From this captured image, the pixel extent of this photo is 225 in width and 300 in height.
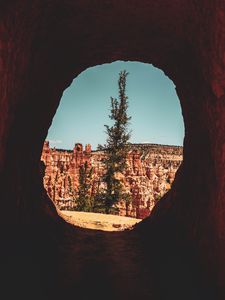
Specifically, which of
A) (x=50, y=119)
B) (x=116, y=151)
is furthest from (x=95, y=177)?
(x=50, y=119)

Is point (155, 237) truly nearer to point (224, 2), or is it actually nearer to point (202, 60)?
point (202, 60)

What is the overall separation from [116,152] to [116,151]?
0.11m

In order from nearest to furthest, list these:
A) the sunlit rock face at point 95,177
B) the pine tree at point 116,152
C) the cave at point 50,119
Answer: the cave at point 50,119 < the pine tree at point 116,152 < the sunlit rock face at point 95,177

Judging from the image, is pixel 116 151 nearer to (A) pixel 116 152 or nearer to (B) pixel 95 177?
(A) pixel 116 152

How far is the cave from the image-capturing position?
164 inches

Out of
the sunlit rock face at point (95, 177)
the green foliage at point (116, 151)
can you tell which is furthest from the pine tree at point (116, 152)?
the sunlit rock face at point (95, 177)

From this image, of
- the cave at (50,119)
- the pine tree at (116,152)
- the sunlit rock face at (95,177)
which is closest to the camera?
the cave at (50,119)

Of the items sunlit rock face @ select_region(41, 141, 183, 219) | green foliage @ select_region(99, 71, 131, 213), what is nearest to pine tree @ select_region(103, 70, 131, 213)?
green foliage @ select_region(99, 71, 131, 213)

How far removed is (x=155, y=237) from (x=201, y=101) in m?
4.05

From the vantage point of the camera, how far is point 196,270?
4.87m

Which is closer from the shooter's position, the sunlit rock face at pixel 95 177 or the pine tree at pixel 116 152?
the pine tree at pixel 116 152

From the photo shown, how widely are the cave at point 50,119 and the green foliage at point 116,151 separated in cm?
1540

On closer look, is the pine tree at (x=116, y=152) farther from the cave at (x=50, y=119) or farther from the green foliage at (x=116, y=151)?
the cave at (x=50, y=119)

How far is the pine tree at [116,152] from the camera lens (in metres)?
23.7
